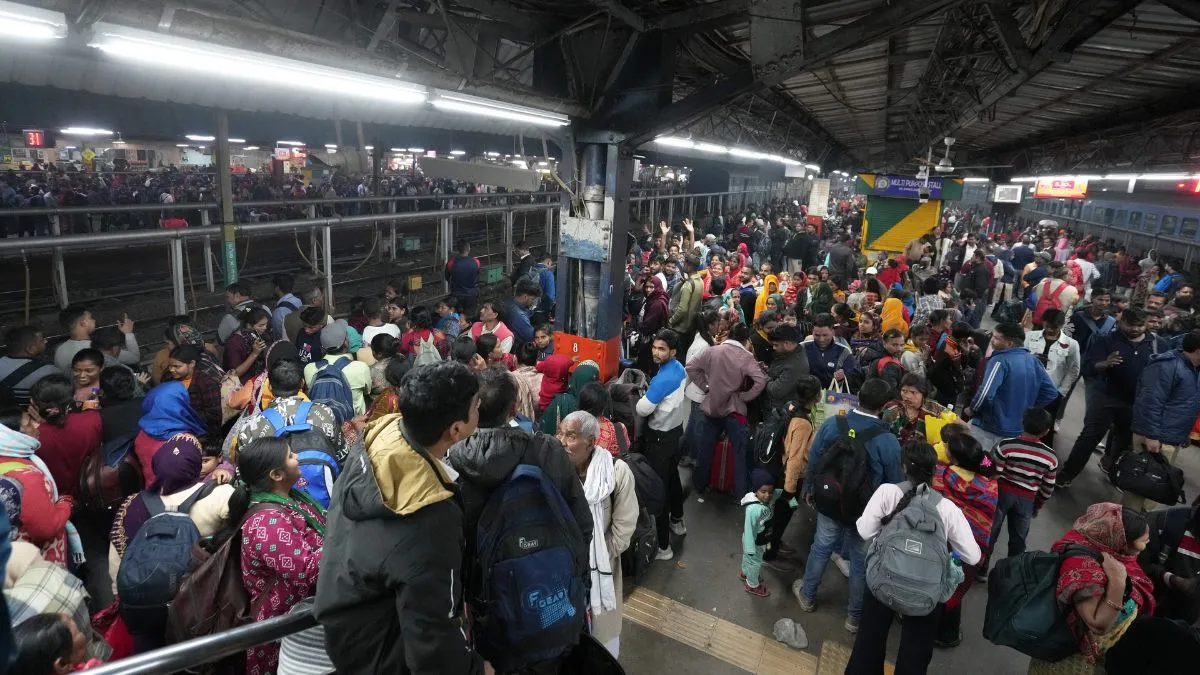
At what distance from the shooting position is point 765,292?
814 centimetres

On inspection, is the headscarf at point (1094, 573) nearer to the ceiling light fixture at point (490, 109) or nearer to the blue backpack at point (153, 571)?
the blue backpack at point (153, 571)

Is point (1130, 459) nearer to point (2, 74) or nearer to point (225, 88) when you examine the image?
point (225, 88)

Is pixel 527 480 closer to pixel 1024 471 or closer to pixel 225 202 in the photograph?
pixel 1024 471

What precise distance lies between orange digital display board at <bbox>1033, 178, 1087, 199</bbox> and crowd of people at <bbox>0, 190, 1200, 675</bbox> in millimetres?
13320

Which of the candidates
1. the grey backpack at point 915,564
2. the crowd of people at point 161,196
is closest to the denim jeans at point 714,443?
the grey backpack at point 915,564

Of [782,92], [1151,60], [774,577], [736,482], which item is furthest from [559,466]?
[782,92]

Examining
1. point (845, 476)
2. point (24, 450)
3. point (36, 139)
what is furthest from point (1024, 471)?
point (36, 139)

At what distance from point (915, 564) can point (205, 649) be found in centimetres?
287

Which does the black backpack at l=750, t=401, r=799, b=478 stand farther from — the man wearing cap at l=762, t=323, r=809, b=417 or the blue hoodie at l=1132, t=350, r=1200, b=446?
the blue hoodie at l=1132, t=350, r=1200, b=446

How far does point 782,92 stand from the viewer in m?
9.04

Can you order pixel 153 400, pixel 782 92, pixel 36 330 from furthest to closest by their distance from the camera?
pixel 782 92 → pixel 36 330 → pixel 153 400

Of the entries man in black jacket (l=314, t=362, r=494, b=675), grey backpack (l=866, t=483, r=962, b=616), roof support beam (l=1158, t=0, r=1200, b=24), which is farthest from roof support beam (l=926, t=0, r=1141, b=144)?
man in black jacket (l=314, t=362, r=494, b=675)

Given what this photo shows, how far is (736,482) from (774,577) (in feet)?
3.28

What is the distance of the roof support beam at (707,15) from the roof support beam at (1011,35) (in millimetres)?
1748
